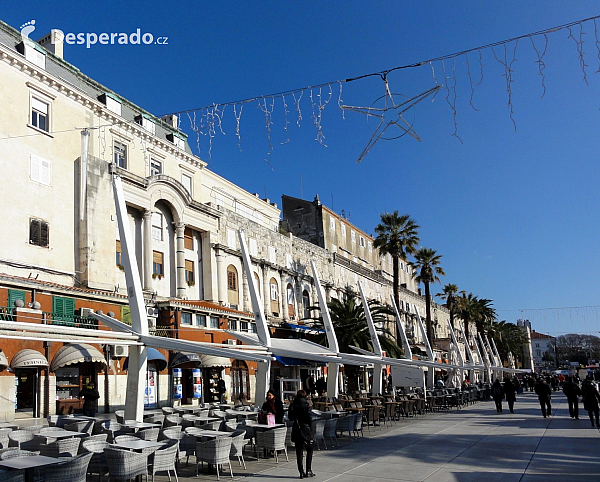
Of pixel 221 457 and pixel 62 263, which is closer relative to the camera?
pixel 221 457

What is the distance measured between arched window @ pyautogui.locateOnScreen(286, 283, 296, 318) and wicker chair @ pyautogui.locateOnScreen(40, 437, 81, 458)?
112ft

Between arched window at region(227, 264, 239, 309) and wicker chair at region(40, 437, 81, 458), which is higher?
arched window at region(227, 264, 239, 309)

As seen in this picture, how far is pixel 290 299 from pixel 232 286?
759 centimetres

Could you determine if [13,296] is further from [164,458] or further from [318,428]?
[164,458]

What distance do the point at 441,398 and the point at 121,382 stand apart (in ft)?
52.3

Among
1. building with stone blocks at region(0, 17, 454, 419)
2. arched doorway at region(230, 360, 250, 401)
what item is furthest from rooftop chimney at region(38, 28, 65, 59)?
arched doorway at region(230, 360, 250, 401)

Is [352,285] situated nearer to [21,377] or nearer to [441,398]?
[441,398]

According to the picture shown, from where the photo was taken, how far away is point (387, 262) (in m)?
74.9

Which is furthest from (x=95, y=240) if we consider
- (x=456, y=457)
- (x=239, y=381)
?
(x=456, y=457)

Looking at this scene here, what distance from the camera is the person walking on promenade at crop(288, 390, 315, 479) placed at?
1025 centimetres

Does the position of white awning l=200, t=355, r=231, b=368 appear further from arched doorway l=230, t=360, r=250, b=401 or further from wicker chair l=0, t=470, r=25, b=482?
wicker chair l=0, t=470, r=25, b=482

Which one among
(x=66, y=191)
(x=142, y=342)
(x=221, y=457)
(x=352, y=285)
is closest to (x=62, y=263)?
(x=66, y=191)

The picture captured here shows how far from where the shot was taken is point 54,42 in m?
31.6

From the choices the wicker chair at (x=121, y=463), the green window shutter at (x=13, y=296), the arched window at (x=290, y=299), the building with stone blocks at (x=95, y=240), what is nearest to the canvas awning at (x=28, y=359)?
the building with stone blocks at (x=95, y=240)
